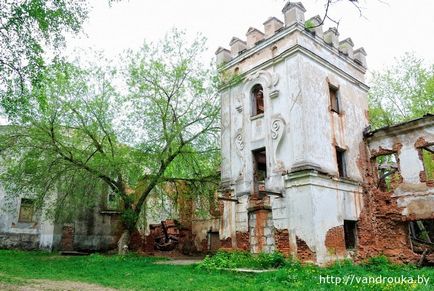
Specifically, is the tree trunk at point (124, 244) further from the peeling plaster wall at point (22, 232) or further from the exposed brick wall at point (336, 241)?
the exposed brick wall at point (336, 241)

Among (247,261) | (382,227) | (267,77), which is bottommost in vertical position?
(247,261)

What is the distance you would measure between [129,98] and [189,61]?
3.21 m

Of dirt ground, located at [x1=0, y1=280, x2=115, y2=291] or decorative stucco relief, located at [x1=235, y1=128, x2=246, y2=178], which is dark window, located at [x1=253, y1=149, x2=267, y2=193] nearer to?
decorative stucco relief, located at [x1=235, y1=128, x2=246, y2=178]

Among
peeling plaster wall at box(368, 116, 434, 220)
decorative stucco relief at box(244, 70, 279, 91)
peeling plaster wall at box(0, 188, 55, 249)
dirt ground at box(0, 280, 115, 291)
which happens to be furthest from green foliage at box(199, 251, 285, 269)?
peeling plaster wall at box(0, 188, 55, 249)

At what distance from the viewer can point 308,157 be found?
1266cm

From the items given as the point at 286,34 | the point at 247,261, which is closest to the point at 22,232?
the point at 247,261

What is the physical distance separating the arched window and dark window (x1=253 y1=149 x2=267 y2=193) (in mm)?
1808

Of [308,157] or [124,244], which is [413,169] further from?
[124,244]

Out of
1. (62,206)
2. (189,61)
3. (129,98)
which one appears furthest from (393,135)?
(62,206)

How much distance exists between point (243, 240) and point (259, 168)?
3.39 m

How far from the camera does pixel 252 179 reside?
14359mm

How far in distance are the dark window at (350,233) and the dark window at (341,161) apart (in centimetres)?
195

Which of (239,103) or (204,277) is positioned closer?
(204,277)

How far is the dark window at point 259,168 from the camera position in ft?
47.3
